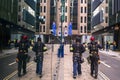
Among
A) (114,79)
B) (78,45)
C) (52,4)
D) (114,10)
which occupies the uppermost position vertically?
(52,4)

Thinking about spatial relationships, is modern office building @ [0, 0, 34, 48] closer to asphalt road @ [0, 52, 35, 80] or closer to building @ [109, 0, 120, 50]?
building @ [109, 0, 120, 50]

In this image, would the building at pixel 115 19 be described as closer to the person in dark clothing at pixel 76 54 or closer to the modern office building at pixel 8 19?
the modern office building at pixel 8 19

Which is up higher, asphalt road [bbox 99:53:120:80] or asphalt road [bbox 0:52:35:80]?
asphalt road [bbox 0:52:35:80]

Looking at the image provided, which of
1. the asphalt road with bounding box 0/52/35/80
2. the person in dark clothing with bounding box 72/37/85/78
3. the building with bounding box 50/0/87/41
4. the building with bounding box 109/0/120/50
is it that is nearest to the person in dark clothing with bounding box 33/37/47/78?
the person in dark clothing with bounding box 72/37/85/78

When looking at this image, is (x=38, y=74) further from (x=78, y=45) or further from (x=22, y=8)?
(x=22, y=8)

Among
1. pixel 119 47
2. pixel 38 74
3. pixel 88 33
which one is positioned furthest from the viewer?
pixel 88 33

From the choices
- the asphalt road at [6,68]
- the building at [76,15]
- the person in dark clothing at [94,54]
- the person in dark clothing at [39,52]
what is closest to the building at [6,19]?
the asphalt road at [6,68]

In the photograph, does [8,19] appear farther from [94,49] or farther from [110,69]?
[94,49]

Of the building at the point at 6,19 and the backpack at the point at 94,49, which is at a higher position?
the building at the point at 6,19

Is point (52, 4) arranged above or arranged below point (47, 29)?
above

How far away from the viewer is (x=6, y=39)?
2694 inches

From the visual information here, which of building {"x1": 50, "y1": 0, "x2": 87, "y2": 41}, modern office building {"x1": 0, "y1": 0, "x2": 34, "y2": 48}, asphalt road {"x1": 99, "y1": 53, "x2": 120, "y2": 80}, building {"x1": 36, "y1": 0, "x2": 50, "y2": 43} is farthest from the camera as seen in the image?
building {"x1": 50, "y1": 0, "x2": 87, "y2": 41}

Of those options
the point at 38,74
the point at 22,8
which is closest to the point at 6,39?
the point at 22,8

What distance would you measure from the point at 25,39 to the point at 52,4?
127166 mm
